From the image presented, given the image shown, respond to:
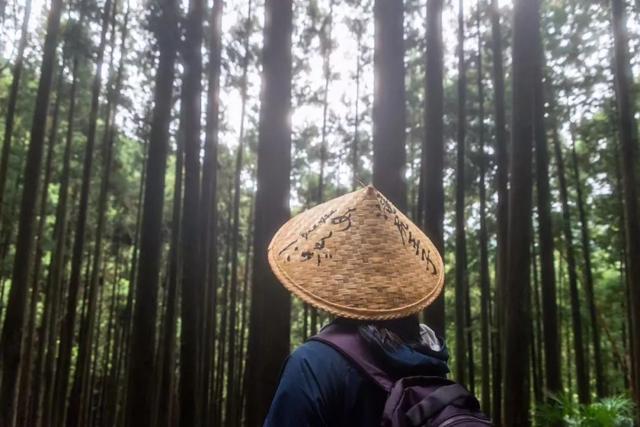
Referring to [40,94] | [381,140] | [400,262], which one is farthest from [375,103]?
[40,94]

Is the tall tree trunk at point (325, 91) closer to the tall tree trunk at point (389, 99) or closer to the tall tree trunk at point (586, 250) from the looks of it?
the tall tree trunk at point (586, 250)

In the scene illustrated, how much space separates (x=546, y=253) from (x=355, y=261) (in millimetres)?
9011

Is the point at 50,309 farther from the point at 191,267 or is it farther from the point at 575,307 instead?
the point at 575,307

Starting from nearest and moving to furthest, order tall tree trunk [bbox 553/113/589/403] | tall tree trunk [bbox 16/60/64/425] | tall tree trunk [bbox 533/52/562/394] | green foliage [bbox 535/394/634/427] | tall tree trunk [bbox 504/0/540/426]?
green foliage [bbox 535/394/634/427] → tall tree trunk [bbox 504/0/540/426] → tall tree trunk [bbox 533/52/562/394] → tall tree trunk [bbox 16/60/64/425] → tall tree trunk [bbox 553/113/589/403]

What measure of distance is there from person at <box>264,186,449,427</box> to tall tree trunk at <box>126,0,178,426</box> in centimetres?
669

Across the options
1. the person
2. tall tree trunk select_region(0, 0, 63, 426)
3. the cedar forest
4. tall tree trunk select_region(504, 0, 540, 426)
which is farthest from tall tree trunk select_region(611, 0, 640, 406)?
tall tree trunk select_region(0, 0, 63, 426)

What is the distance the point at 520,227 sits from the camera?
621 cm

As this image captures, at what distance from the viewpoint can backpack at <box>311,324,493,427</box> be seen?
1.18 meters

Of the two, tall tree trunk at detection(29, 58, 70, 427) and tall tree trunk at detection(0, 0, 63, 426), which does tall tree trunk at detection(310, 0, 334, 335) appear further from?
tall tree trunk at detection(0, 0, 63, 426)

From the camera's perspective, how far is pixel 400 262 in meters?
1.50

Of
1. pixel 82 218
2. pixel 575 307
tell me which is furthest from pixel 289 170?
pixel 575 307

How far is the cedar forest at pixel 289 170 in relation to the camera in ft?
19.3

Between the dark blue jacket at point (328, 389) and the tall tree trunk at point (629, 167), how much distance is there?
24.3 ft

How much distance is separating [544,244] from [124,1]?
1159 centimetres
